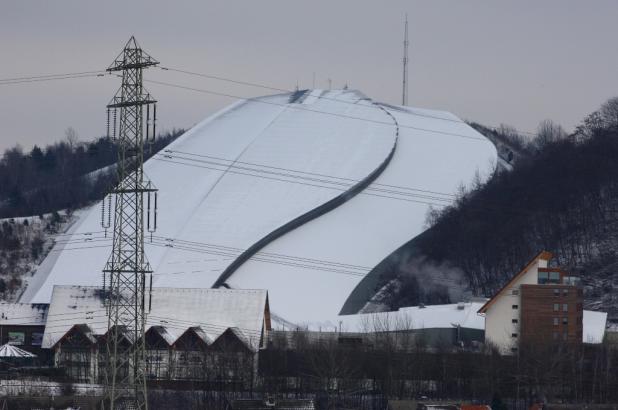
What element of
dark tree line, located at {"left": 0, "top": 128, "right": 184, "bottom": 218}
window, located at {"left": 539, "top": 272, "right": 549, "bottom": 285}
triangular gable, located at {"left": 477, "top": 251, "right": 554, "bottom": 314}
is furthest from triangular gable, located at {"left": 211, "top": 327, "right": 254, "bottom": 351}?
dark tree line, located at {"left": 0, "top": 128, "right": 184, "bottom": 218}

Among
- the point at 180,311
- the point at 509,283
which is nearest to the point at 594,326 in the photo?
the point at 509,283

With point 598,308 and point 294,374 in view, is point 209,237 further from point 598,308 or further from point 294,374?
point 294,374

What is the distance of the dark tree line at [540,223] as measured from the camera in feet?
282

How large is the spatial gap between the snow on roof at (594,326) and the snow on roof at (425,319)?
390 cm

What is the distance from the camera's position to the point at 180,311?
70.4 meters

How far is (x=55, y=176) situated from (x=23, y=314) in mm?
58353

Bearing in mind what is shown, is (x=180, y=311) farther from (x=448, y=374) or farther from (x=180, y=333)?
(x=448, y=374)

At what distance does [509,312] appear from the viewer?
232 feet

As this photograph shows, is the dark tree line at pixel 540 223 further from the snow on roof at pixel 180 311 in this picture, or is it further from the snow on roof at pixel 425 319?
the snow on roof at pixel 180 311

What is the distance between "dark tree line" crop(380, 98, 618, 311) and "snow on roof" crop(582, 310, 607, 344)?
7.36 meters

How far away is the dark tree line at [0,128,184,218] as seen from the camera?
4451 inches

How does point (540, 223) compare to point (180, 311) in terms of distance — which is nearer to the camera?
point (180, 311)

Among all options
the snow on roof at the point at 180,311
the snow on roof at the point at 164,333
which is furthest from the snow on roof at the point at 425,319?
the snow on roof at the point at 164,333

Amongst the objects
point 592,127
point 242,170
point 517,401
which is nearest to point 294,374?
point 517,401
